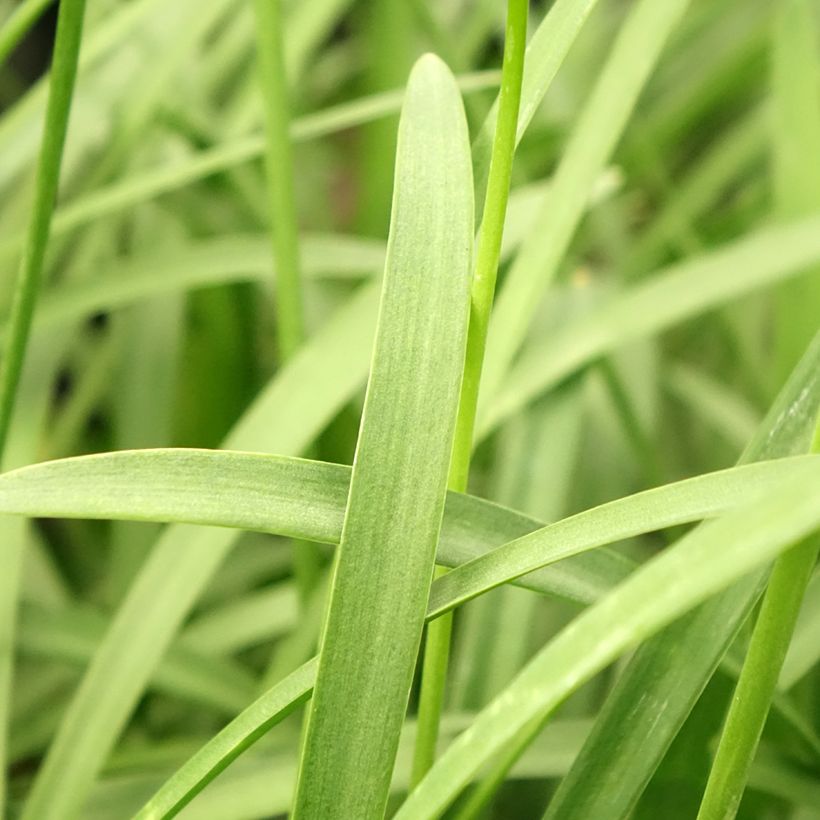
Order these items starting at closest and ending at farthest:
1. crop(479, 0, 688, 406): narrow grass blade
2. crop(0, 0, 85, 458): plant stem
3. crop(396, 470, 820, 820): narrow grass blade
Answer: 1. crop(396, 470, 820, 820): narrow grass blade
2. crop(0, 0, 85, 458): plant stem
3. crop(479, 0, 688, 406): narrow grass blade

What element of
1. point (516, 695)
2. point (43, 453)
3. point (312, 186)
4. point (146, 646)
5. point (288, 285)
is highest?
point (312, 186)

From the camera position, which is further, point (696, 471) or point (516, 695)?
point (696, 471)

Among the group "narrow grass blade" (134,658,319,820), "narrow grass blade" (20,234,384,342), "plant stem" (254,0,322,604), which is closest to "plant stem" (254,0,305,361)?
"plant stem" (254,0,322,604)

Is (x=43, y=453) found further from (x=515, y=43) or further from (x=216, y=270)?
(x=515, y=43)

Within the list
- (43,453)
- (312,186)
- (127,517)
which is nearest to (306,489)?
(127,517)

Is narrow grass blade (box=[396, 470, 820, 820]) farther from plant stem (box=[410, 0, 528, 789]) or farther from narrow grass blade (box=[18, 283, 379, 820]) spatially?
narrow grass blade (box=[18, 283, 379, 820])

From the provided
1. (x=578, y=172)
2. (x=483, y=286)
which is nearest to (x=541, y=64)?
(x=483, y=286)
